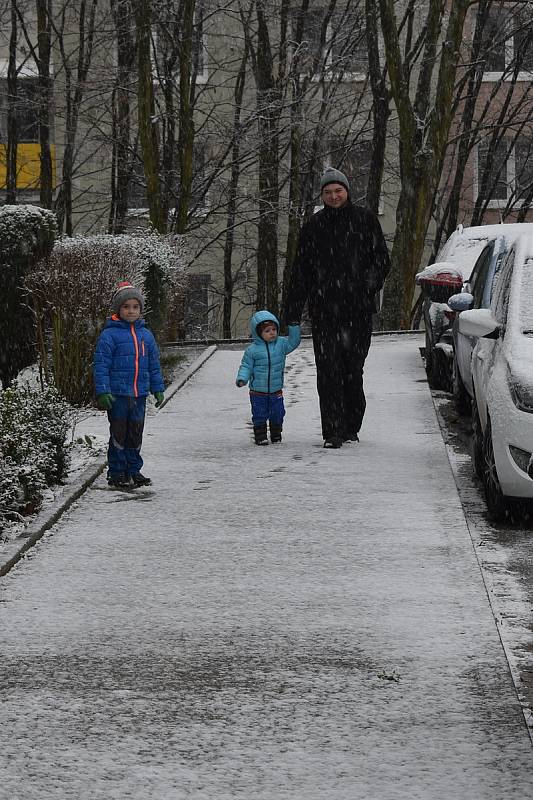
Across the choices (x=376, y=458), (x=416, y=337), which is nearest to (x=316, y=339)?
(x=376, y=458)

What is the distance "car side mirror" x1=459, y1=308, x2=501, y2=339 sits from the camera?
8.89 m

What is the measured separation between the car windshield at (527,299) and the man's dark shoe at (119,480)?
2.67 m

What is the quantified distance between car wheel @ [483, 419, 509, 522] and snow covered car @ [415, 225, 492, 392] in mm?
4647

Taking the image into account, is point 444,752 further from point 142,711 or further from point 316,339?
point 316,339

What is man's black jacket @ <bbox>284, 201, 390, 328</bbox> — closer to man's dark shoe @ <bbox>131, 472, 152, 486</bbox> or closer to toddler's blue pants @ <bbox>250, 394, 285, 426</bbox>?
toddler's blue pants @ <bbox>250, 394, 285, 426</bbox>

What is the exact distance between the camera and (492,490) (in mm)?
8180

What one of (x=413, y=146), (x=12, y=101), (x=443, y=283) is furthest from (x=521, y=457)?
(x=12, y=101)

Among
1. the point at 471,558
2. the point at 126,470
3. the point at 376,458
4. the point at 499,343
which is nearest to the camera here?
the point at 471,558

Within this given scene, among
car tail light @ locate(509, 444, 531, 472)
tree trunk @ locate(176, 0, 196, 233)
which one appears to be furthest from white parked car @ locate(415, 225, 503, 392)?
tree trunk @ locate(176, 0, 196, 233)

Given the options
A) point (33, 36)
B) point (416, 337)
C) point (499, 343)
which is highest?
point (33, 36)

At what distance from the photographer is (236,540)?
25.6 ft

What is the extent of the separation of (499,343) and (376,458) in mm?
1787

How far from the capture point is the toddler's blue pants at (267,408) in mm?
11094

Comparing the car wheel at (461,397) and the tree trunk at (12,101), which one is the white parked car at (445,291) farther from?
the tree trunk at (12,101)
